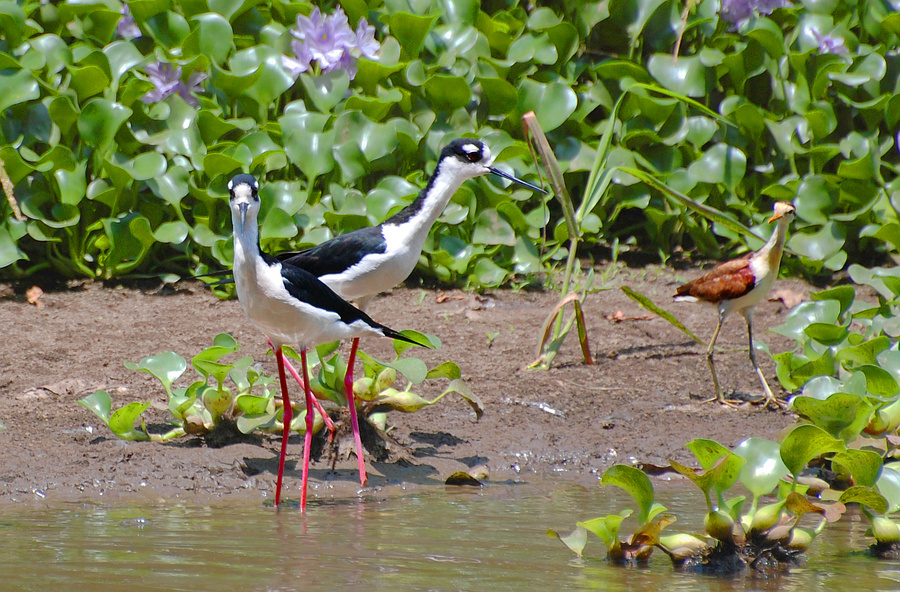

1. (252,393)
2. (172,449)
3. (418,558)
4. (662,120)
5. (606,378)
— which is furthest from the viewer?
(662,120)

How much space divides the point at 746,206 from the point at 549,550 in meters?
4.04

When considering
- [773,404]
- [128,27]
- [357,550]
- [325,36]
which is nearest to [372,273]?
[357,550]

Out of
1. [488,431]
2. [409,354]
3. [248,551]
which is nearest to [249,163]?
[409,354]

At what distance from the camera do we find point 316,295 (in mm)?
3840

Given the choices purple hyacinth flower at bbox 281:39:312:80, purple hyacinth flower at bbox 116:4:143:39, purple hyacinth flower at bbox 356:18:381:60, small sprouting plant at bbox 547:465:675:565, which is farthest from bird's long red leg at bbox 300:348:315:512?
purple hyacinth flower at bbox 116:4:143:39

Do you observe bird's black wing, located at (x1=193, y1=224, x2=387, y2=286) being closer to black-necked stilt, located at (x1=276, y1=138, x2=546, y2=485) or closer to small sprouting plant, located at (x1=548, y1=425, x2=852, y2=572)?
black-necked stilt, located at (x1=276, y1=138, x2=546, y2=485)

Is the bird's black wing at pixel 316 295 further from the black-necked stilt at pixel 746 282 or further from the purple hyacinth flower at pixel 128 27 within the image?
the purple hyacinth flower at pixel 128 27

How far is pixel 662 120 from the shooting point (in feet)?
21.5

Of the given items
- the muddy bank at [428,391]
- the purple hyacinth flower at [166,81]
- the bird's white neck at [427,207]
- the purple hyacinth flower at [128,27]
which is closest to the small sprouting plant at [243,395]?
the muddy bank at [428,391]

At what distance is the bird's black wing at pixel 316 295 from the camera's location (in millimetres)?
3775

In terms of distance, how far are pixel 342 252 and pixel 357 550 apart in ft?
5.90

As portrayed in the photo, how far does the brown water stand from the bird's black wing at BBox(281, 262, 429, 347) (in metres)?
0.68

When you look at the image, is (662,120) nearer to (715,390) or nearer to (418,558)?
(715,390)

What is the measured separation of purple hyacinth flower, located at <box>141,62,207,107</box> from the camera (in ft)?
19.8
